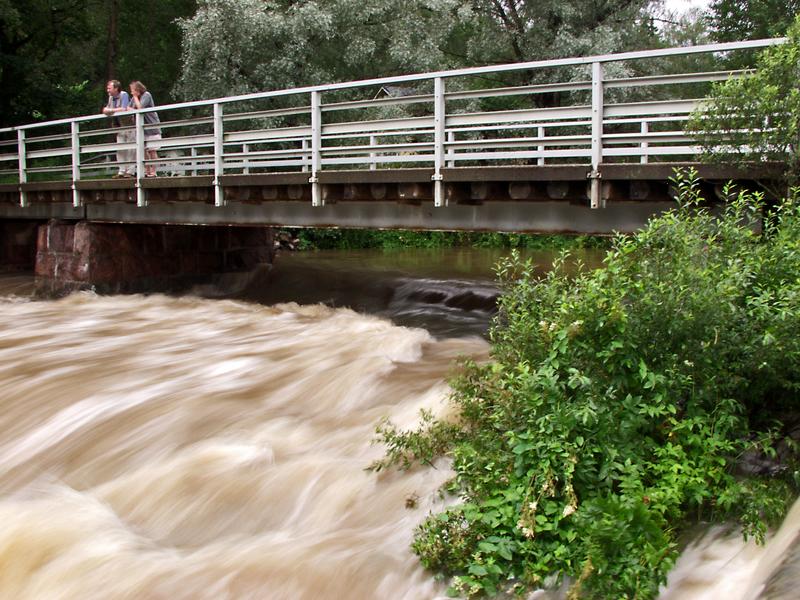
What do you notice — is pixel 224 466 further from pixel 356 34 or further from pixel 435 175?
pixel 356 34

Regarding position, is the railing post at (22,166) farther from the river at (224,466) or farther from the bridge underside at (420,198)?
the river at (224,466)

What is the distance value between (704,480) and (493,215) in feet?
20.0

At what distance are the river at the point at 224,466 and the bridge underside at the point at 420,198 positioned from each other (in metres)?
1.58

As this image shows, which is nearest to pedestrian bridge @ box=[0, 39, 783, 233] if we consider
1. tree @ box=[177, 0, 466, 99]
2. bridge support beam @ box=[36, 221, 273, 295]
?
bridge support beam @ box=[36, 221, 273, 295]

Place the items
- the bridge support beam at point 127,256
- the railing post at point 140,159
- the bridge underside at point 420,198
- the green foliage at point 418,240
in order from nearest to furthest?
the bridge underside at point 420,198
the railing post at point 140,159
the bridge support beam at point 127,256
the green foliage at point 418,240

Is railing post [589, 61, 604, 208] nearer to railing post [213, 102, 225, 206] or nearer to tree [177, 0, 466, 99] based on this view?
railing post [213, 102, 225, 206]

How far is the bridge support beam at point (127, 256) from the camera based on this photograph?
1544 centimetres

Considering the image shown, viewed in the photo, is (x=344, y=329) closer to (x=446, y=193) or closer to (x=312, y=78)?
(x=446, y=193)

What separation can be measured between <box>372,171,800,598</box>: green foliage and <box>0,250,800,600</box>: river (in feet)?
0.86

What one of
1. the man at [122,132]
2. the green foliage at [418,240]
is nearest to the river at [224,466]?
the man at [122,132]

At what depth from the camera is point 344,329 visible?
458 inches

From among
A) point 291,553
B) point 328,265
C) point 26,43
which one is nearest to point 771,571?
point 291,553

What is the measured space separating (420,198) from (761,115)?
438 centimetres

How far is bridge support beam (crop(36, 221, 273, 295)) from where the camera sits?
15.4 meters
